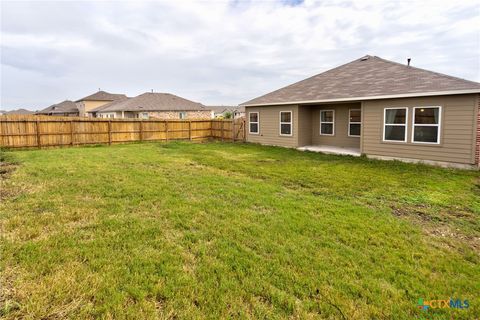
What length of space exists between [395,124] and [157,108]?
25.7 meters

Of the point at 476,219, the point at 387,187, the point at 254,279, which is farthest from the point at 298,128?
the point at 254,279

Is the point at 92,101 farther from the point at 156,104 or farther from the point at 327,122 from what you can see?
the point at 327,122

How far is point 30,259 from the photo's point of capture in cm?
309

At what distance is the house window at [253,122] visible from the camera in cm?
1633

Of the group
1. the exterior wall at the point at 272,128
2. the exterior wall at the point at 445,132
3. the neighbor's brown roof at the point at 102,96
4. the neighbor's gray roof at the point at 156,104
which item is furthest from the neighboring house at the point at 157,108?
the exterior wall at the point at 445,132

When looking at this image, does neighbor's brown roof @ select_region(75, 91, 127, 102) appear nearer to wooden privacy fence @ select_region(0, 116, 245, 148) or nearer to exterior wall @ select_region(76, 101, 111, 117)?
exterior wall @ select_region(76, 101, 111, 117)

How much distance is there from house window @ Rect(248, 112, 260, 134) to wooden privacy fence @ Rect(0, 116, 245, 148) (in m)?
1.13

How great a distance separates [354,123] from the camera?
516 inches

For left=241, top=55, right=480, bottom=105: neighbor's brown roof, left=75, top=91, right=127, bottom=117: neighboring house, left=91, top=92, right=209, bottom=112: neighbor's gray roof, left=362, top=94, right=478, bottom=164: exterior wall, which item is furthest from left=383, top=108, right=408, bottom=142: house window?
left=75, top=91, right=127, bottom=117: neighboring house

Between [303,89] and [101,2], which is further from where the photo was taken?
[303,89]

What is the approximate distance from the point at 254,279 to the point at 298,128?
1181cm

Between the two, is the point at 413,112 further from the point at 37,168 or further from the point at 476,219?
the point at 37,168

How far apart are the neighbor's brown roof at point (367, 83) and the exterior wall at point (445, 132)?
0.38m

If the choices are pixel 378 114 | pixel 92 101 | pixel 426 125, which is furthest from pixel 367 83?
pixel 92 101
